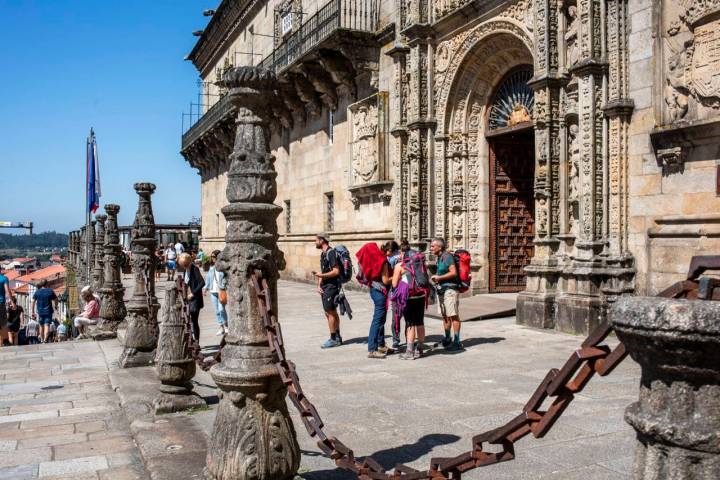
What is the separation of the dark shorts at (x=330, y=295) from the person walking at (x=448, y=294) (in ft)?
4.46

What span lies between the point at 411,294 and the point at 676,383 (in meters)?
6.65

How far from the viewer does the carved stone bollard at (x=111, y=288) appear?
11.7 meters

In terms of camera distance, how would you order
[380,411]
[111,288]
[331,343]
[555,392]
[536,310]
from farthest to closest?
[111,288] < [536,310] < [331,343] < [380,411] < [555,392]

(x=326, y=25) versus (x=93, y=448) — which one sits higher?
(x=326, y=25)

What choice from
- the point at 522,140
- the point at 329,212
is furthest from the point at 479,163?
the point at 329,212

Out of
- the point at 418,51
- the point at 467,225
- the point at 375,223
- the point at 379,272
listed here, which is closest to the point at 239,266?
the point at 379,272

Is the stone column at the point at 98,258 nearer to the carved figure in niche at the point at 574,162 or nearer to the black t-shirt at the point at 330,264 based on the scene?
the black t-shirt at the point at 330,264

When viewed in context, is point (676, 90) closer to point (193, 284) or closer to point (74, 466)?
point (193, 284)

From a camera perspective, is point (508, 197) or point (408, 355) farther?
point (508, 197)

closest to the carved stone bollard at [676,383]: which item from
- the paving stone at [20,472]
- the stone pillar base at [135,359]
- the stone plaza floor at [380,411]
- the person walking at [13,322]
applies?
the stone plaza floor at [380,411]

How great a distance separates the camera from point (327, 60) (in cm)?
1742

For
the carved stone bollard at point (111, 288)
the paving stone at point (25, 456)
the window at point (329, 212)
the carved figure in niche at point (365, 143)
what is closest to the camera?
the paving stone at point (25, 456)

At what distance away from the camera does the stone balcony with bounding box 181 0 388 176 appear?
54.4ft

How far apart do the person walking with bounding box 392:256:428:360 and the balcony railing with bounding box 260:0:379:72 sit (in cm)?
963
